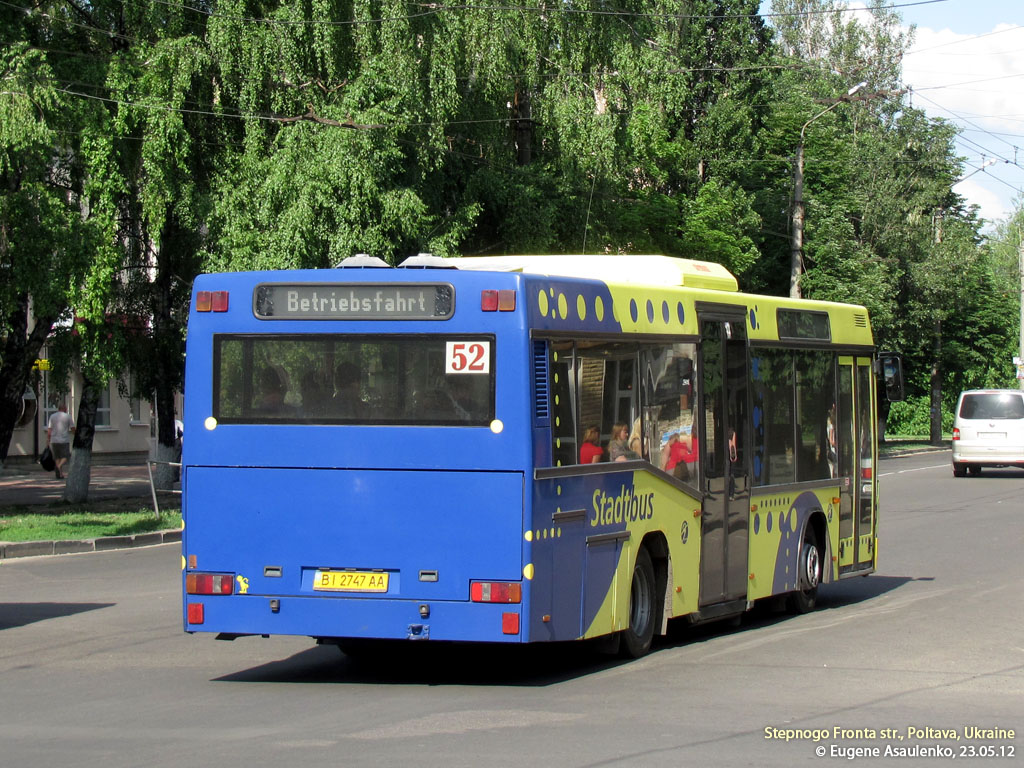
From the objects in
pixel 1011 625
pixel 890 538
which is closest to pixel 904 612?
pixel 1011 625

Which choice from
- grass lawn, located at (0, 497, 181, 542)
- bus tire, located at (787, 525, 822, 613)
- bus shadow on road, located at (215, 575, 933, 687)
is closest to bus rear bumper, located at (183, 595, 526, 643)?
→ bus shadow on road, located at (215, 575, 933, 687)

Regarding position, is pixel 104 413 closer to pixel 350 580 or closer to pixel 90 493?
pixel 90 493

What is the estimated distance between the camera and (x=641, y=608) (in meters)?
10.6

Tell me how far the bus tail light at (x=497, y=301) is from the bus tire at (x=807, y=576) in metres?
5.47

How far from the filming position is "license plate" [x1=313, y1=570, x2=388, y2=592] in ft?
29.9

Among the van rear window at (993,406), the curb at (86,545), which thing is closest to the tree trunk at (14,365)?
the curb at (86,545)

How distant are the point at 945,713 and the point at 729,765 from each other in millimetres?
2109

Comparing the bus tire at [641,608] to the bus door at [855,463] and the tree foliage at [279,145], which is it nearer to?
the bus door at [855,463]

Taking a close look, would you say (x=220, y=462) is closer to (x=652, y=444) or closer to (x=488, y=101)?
(x=652, y=444)

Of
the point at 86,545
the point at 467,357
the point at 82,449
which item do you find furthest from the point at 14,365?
the point at 467,357

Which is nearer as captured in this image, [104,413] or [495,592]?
[495,592]

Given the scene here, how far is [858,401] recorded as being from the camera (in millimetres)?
14648

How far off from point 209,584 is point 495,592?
1921 millimetres

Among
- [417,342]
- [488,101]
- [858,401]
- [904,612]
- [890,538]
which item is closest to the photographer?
[417,342]
